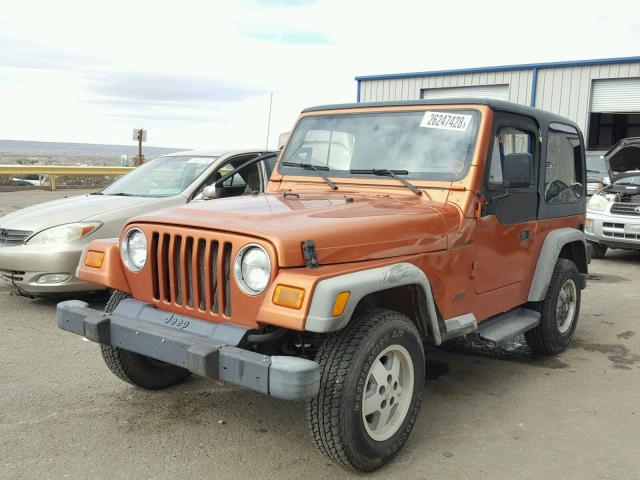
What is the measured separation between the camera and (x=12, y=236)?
20.2 ft

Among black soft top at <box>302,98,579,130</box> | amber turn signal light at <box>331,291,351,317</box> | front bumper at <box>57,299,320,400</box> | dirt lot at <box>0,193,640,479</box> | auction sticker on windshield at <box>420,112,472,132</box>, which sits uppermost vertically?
black soft top at <box>302,98,579,130</box>

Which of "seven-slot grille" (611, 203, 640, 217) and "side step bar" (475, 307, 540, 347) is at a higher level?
"seven-slot grille" (611, 203, 640, 217)

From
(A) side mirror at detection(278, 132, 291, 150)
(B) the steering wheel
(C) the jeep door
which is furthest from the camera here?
(A) side mirror at detection(278, 132, 291, 150)

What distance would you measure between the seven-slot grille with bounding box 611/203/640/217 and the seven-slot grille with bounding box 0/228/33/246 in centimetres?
823

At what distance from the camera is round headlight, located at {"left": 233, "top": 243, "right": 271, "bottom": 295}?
300 cm

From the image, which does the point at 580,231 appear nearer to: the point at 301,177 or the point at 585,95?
the point at 301,177

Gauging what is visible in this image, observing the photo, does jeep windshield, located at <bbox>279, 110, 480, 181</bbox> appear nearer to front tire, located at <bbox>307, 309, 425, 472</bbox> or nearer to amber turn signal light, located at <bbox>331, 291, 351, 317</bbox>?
front tire, located at <bbox>307, 309, 425, 472</bbox>

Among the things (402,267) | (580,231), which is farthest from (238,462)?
(580,231)

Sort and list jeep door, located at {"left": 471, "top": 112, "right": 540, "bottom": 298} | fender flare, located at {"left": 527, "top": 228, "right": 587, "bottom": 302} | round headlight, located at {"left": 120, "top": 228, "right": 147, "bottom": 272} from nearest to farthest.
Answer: round headlight, located at {"left": 120, "top": 228, "right": 147, "bottom": 272}
jeep door, located at {"left": 471, "top": 112, "right": 540, "bottom": 298}
fender flare, located at {"left": 527, "top": 228, "right": 587, "bottom": 302}

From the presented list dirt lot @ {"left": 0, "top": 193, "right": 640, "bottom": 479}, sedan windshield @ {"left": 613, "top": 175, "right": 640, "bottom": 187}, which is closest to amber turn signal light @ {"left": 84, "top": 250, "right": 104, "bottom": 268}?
dirt lot @ {"left": 0, "top": 193, "right": 640, "bottom": 479}

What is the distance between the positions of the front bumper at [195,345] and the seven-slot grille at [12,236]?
9.39 ft

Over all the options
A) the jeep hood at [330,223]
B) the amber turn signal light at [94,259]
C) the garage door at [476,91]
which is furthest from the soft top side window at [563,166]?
the garage door at [476,91]

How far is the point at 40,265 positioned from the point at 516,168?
4326 mm

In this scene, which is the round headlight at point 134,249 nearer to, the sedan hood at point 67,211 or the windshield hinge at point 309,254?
the windshield hinge at point 309,254
